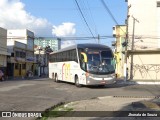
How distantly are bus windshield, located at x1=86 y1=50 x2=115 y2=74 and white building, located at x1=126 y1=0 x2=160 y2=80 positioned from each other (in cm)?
1998

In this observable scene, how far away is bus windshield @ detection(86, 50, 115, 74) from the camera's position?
94.5ft

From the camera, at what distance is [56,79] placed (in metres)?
40.0

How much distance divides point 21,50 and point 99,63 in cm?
5112

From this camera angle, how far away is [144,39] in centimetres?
4925

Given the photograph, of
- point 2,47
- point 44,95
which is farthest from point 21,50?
point 44,95

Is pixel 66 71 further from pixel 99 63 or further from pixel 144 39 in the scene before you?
pixel 144 39

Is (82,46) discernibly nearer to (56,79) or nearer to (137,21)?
(56,79)

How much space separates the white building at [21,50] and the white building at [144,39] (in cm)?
2934

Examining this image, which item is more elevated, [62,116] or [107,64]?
[107,64]

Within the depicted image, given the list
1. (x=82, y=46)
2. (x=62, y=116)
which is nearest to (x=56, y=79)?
(x=82, y=46)

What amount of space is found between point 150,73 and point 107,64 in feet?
71.2

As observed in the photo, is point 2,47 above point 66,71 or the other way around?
above

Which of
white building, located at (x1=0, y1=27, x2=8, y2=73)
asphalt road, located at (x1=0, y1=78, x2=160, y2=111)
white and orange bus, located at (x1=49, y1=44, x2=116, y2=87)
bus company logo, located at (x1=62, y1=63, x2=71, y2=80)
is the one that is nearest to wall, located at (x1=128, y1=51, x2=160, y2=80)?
bus company logo, located at (x1=62, y1=63, x2=71, y2=80)

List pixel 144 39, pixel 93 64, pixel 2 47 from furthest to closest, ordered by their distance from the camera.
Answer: pixel 2 47 < pixel 144 39 < pixel 93 64
